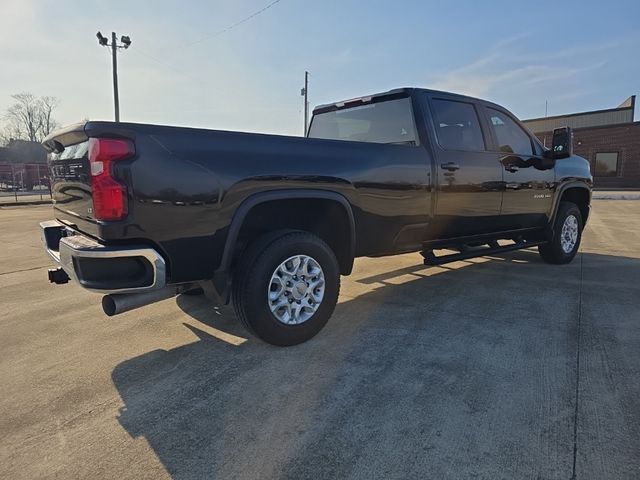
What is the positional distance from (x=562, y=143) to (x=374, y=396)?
4.49 m

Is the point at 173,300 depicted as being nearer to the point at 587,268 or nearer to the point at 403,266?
the point at 403,266

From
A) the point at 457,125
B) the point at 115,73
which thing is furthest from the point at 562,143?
the point at 115,73

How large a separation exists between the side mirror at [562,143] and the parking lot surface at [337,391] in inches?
73.9

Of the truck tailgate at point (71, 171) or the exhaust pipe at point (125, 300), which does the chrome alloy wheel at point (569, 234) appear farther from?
the truck tailgate at point (71, 171)

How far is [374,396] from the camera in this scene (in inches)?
103

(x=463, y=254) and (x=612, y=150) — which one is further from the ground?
(x=612, y=150)

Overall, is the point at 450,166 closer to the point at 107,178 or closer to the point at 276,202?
the point at 276,202

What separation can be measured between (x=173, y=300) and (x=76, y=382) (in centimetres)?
176

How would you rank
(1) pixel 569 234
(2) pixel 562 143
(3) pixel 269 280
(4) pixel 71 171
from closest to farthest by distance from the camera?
1. (4) pixel 71 171
2. (3) pixel 269 280
3. (2) pixel 562 143
4. (1) pixel 569 234

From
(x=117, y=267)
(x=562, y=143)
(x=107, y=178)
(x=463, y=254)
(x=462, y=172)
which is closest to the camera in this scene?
(x=107, y=178)

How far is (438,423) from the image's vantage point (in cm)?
234

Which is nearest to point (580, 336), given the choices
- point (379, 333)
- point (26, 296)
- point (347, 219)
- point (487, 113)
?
point (379, 333)

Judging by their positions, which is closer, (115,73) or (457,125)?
(457,125)

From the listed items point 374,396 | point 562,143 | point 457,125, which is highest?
point 457,125
